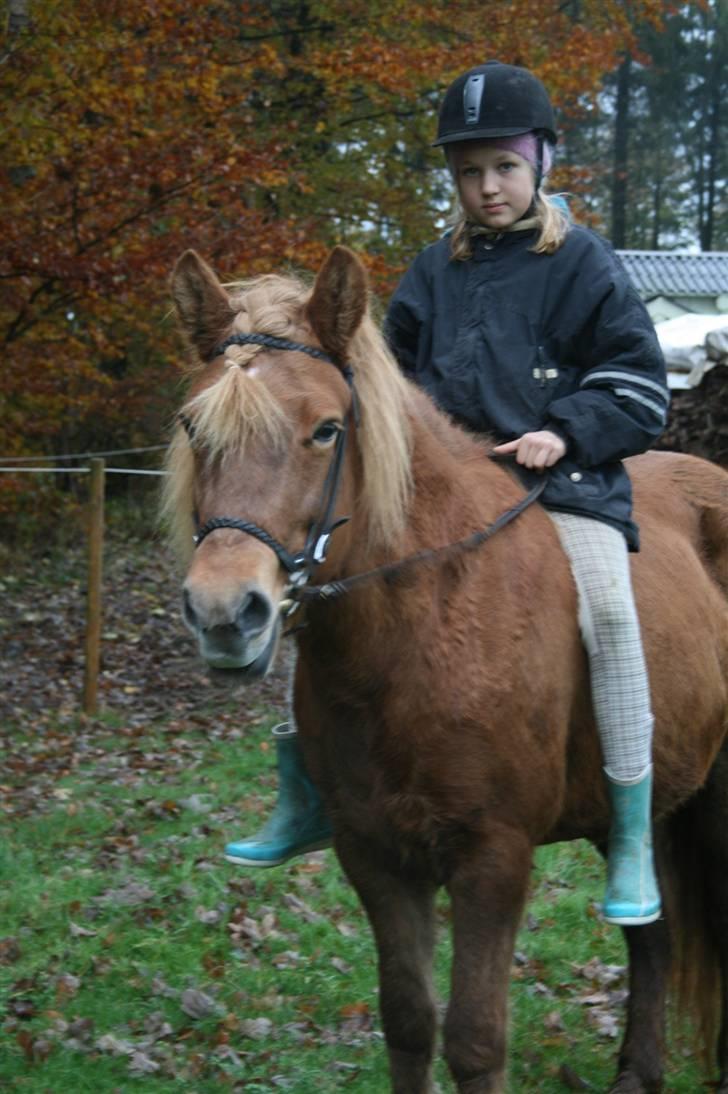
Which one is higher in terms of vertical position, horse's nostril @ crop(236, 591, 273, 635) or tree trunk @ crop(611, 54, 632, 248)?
tree trunk @ crop(611, 54, 632, 248)

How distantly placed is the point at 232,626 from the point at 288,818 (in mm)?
1524

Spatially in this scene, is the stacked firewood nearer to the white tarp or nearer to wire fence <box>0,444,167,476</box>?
the white tarp

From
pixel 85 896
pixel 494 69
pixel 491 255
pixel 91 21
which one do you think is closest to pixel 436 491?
pixel 491 255

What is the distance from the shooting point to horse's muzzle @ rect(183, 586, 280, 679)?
263 cm

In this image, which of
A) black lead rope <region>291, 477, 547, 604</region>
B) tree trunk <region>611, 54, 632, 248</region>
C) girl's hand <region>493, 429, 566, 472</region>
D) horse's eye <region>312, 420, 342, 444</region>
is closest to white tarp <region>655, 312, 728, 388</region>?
girl's hand <region>493, 429, 566, 472</region>

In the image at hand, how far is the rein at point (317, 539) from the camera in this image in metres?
2.84

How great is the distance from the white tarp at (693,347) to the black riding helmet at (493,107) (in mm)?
6324

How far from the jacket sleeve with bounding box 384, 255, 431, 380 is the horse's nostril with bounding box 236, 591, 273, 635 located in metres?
1.60

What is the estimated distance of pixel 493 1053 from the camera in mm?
3307

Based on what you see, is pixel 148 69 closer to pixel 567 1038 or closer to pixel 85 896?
pixel 85 896

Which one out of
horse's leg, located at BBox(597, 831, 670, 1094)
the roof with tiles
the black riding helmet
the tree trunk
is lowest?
horse's leg, located at BBox(597, 831, 670, 1094)

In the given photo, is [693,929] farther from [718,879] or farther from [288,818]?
[288,818]

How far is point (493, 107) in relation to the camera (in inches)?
149

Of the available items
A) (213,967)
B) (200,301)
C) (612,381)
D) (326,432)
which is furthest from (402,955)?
A: (213,967)
